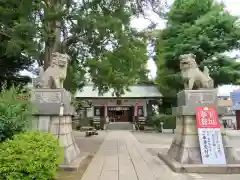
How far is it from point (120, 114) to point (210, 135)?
26.7 metres

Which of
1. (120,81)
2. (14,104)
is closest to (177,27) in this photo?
(120,81)

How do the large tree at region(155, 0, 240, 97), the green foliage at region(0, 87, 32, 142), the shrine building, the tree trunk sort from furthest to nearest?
the shrine building, the large tree at region(155, 0, 240, 97), the tree trunk, the green foliage at region(0, 87, 32, 142)

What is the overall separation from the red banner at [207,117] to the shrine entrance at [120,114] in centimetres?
2533

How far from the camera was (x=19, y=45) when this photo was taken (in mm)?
8531

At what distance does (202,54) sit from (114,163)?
1200 cm

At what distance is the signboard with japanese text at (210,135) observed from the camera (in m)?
6.05

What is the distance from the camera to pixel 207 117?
628cm

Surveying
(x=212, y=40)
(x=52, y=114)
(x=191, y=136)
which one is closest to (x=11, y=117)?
(x=52, y=114)

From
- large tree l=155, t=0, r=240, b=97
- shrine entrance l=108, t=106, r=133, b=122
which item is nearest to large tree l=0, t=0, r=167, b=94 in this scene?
large tree l=155, t=0, r=240, b=97

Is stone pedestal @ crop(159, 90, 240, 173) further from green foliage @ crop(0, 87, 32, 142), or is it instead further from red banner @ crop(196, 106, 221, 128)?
green foliage @ crop(0, 87, 32, 142)

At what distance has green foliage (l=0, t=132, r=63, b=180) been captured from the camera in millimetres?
3855

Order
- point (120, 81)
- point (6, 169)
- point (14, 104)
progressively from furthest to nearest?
1. point (120, 81)
2. point (14, 104)
3. point (6, 169)

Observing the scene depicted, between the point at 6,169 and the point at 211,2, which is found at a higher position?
the point at 211,2

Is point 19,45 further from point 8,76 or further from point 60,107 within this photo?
point 8,76
